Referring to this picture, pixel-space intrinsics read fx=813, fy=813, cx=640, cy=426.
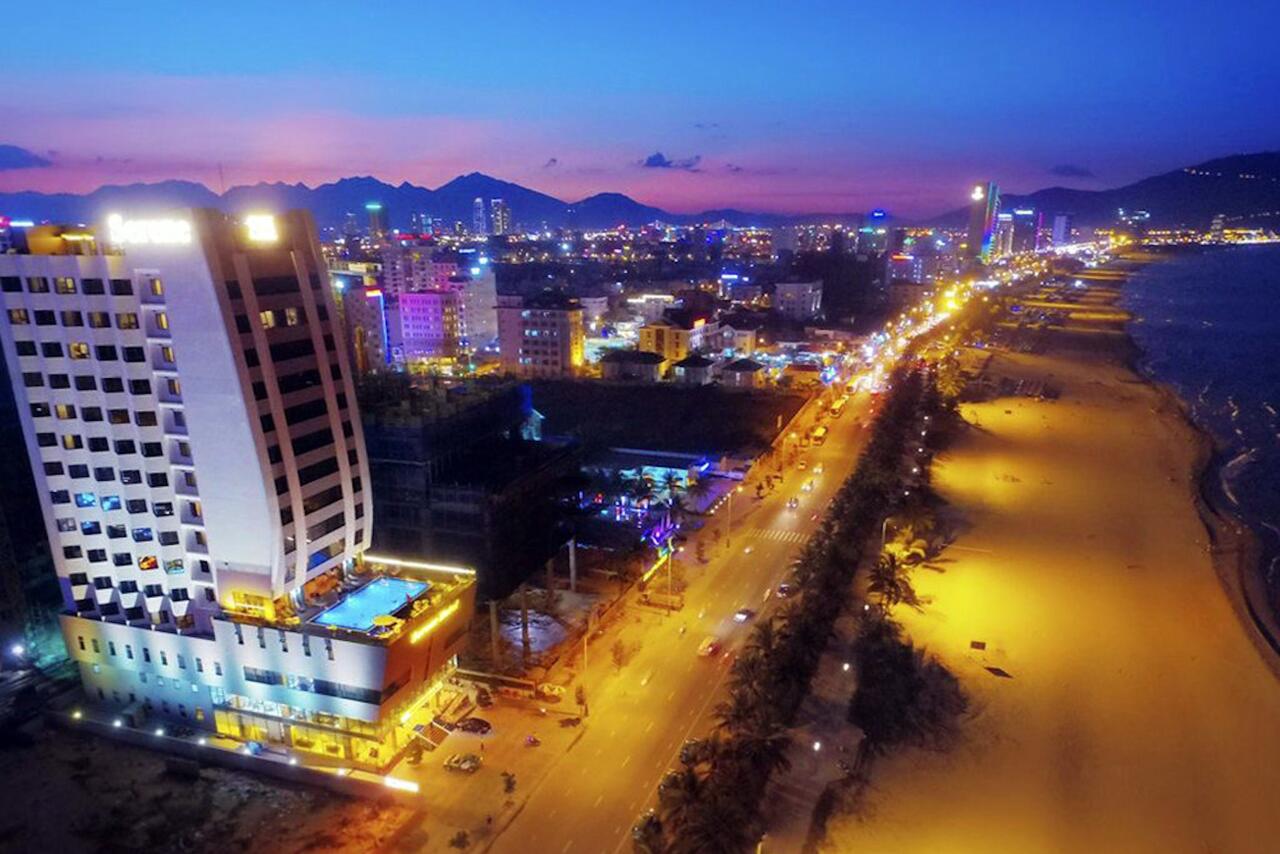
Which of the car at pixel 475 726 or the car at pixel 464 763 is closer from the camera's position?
the car at pixel 464 763

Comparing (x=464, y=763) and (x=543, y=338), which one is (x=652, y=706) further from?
(x=543, y=338)

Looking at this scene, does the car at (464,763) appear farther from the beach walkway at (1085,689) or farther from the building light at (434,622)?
the beach walkway at (1085,689)

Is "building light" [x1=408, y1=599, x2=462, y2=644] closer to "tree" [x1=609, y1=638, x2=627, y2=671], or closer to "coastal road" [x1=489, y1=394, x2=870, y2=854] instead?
"coastal road" [x1=489, y1=394, x2=870, y2=854]

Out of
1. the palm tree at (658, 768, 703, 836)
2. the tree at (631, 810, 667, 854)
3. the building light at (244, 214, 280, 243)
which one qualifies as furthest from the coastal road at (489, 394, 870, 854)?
the building light at (244, 214, 280, 243)

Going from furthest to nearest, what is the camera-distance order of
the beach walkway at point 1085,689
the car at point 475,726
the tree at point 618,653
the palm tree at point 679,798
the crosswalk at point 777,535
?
the crosswalk at point 777,535 < the tree at point 618,653 < the car at point 475,726 < the beach walkway at point 1085,689 < the palm tree at point 679,798

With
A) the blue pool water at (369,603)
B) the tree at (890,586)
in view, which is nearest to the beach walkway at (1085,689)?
the tree at (890,586)

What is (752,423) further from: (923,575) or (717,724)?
(717,724)
